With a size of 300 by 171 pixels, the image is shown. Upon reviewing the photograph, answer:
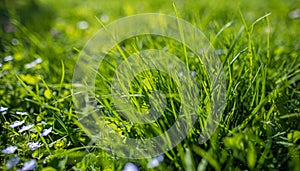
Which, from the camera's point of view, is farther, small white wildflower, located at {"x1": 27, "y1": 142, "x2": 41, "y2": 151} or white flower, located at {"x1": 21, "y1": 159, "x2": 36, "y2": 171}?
small white wildflower, located at {"x1": 27, "y1": 142, "x2": 41, "y2": 151}

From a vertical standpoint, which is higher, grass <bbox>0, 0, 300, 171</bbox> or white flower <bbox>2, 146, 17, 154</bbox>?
white flower <bbox>2, 146, 17, 154</bbox>

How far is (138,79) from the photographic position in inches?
54.2

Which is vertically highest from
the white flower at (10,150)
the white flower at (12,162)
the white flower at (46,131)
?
the white flower at (12,162)

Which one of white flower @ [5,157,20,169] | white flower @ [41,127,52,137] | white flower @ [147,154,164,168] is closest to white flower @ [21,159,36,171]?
white flower @ [5,157,20,169]

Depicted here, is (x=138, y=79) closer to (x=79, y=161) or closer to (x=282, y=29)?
(x=79, y=161)

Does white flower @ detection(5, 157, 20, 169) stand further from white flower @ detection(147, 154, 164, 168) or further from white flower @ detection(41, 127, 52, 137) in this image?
white flower @ detection(147, 154, 164, 168)

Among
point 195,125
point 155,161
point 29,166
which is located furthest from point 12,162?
point 195,125

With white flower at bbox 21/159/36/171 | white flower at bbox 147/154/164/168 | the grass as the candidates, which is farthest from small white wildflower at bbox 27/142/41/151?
white flower at bbox 147/154/164/168

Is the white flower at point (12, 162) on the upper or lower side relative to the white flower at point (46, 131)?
upper

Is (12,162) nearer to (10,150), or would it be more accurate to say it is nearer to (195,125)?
(10,150)

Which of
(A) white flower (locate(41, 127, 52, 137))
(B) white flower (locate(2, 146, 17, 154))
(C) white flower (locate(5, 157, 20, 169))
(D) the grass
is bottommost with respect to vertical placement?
(D) the grass

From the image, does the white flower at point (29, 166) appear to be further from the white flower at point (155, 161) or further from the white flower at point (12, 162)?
the white flower at point (155, 161)

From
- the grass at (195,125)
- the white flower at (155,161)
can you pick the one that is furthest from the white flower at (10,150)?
the white flower at (155,161)

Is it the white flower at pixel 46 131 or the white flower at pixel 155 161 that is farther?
the white flower at pixel 46 131
